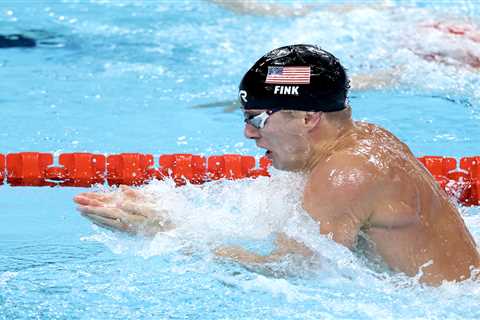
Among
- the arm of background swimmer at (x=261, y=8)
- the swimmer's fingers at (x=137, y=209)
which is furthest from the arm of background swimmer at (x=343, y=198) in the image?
the arm of background swimmer at (x=261, y=8)

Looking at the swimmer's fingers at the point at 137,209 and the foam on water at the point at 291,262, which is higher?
the swimmer's fingers at the point at 137,209

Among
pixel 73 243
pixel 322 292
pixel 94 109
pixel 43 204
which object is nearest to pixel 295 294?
pixel 322 292

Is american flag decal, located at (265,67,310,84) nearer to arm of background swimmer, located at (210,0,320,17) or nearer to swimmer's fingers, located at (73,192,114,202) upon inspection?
swimmer's fingers, located at (73,192,114,202)

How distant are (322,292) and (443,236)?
504mm

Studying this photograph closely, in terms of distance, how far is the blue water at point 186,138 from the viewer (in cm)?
295

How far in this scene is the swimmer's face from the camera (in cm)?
271

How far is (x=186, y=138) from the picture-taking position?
5.32 meters

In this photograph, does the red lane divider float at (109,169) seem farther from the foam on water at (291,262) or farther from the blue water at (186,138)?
the foam on water at (291,262)

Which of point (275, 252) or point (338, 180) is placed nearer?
point (338, 180)

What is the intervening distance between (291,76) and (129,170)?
1.99m

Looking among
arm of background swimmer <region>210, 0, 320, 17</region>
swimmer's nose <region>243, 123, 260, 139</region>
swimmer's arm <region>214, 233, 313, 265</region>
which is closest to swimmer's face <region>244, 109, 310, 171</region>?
swimmer's nose <region>243, 123, 260, 139</region>

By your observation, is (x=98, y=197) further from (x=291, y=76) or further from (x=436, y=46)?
(x=436, y=46)

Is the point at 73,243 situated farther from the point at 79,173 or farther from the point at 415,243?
the point at 415,243

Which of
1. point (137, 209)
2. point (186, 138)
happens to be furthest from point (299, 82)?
point (186, 138)
